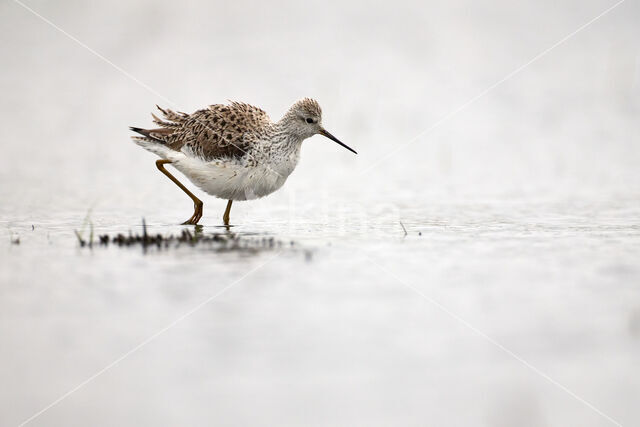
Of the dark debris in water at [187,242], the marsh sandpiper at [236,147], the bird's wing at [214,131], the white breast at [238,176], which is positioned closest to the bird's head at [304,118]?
the marsh sandpiper at [236,147]

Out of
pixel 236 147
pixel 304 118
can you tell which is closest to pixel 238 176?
pixel 236 147

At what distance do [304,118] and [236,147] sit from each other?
140 centimetres

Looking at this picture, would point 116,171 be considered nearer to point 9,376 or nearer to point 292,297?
point 292,297

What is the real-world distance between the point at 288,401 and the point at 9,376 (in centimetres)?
190

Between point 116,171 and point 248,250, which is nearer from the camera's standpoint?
point 248,250

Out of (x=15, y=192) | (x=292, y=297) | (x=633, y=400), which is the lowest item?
(x=633, y=400)

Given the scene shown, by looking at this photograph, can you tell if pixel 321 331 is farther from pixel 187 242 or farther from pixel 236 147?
pixel 236 147

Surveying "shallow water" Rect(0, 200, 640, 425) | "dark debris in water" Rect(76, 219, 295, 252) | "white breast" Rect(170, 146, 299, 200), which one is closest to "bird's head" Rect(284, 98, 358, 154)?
"white breast" Rect(170, 146, 299, 200)

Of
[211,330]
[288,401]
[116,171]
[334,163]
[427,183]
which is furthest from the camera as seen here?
[334,163]

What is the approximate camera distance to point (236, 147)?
36.3 ft

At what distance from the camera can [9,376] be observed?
5082 mm

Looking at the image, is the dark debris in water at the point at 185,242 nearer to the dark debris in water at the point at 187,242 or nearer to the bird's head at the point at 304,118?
the dark debris in water at the point at 187,242

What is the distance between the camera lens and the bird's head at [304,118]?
1178 cm

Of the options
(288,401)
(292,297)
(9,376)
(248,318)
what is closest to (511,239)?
(292,297)
